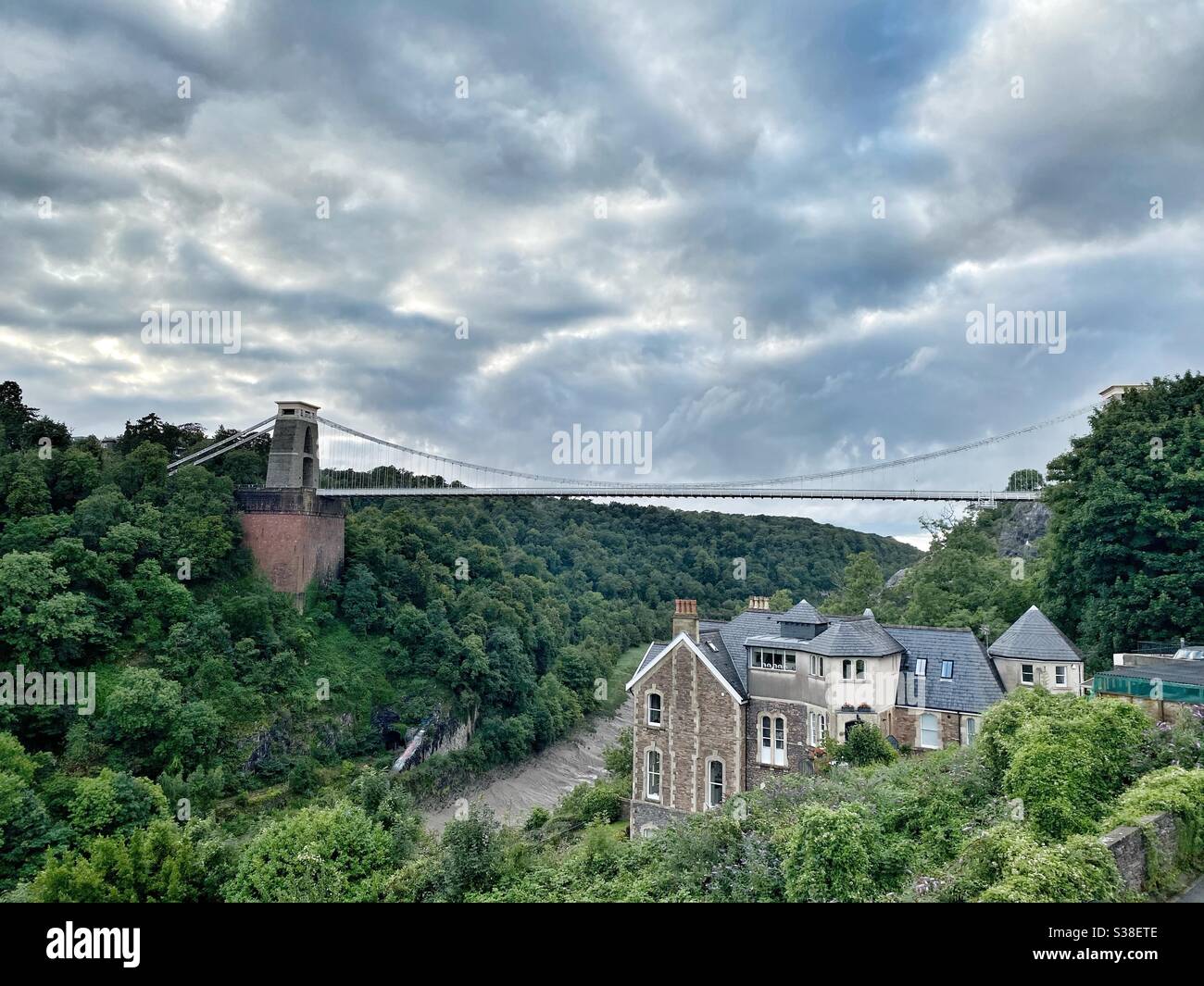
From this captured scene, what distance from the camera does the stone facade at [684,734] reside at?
21.3 m

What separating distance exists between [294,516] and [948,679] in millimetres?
34964

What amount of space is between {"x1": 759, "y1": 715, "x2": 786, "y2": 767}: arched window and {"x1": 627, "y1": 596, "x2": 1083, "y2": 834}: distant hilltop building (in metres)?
0.03

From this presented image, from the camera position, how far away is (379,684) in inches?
1644

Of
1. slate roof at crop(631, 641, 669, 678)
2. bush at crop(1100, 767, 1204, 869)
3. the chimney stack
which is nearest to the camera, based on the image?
bush at crop(1100, 767, 1204, 869)

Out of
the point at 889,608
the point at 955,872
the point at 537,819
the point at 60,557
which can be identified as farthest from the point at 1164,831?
the point at 60,557

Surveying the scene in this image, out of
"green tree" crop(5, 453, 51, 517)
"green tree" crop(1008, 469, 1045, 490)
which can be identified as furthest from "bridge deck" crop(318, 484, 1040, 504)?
"green tree" crop(5, 453, 51, 517)

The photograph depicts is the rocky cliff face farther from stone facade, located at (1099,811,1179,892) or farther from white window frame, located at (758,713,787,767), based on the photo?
stone facade, located at (1099,811,1179,892)

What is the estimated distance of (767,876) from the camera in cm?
1067

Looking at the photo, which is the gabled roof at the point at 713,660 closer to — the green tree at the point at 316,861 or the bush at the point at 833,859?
the green tree at the point at 316,861

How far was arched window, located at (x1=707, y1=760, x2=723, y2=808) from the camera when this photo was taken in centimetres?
2138

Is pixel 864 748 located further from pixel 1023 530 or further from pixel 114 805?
pixel 1023 530

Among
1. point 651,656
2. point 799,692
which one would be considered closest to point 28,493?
point 651,656

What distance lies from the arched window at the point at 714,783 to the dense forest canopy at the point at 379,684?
394cm
